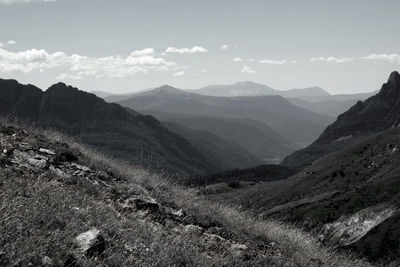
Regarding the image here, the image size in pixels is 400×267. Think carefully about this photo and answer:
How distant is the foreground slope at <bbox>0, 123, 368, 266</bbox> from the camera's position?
5.86 m

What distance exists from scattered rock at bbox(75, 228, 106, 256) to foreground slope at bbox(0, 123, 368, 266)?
0.05 feet

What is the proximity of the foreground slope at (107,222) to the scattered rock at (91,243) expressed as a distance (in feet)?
0.05

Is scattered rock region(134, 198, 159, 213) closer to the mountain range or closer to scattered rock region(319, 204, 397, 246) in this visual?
the mountain range

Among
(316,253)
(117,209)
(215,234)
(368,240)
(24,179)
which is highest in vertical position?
(24,179)

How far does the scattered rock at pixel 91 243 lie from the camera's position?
239 inches

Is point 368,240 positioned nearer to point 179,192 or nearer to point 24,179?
point 179,192

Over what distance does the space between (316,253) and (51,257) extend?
8415mm

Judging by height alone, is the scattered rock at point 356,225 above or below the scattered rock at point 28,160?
below

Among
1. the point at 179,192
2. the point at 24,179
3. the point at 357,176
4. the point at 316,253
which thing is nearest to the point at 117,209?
the point at 24,179

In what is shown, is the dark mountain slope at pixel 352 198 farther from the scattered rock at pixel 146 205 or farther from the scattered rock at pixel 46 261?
the scattered rock at pixel 46 261

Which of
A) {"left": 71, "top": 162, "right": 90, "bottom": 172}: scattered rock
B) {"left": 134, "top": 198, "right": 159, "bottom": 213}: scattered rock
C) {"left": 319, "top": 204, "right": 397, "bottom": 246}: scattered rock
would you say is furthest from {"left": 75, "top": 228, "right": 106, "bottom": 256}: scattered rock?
{"left": 319, "top": 204, "right": 397, "bottom": 246}: scattered rock

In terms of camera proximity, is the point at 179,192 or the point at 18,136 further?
the point at 179,192

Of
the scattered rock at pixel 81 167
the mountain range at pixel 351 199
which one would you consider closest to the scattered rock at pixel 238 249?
the scattered rock at pixel 81 167

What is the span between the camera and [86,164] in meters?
12.9
